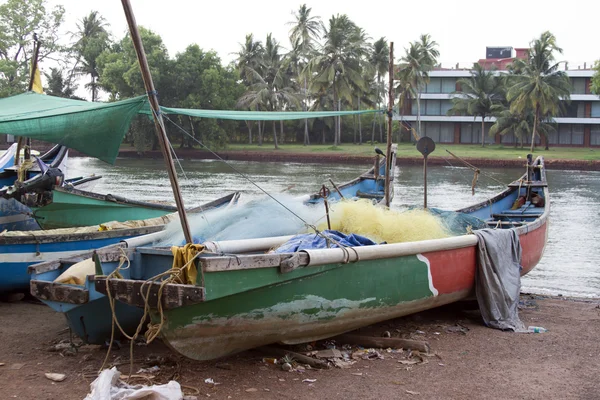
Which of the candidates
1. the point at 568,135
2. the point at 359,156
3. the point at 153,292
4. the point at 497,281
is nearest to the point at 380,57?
the point at 359,156

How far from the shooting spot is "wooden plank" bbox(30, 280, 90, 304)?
5.80m

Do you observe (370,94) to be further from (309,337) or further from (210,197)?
(309,337)

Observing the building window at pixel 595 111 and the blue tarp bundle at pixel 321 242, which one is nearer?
the blue tarp bundle at pixel 321 242

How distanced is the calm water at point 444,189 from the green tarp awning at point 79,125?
2.21m

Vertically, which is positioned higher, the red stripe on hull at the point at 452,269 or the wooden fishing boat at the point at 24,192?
the wooden fishing boat at the point at 24,192

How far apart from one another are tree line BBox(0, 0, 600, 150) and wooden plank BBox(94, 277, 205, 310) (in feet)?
134

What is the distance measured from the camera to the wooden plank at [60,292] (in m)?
5.80

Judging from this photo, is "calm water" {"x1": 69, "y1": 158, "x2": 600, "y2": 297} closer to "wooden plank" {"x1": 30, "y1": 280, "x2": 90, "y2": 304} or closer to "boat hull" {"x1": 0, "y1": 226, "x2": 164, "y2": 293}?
"boat hull" {"x1": 0, "y1": 226, "x2": 164, "y2": 293}

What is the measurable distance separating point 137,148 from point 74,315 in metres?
43.1

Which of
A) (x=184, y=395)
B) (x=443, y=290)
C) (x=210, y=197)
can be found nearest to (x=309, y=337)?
(x=184, y=395)

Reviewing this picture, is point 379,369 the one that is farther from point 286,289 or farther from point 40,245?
point 40,245

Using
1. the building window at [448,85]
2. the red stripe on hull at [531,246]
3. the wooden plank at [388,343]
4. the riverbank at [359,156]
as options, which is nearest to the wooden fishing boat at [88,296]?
the wooden plank at [388,343]

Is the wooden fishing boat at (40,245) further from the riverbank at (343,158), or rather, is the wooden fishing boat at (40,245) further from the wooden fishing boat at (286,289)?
the riverbank at (343,158)

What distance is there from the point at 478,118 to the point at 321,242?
57817 millimetres
